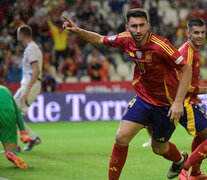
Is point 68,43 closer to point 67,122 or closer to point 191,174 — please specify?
point 67,122

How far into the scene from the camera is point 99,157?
7.84 meters

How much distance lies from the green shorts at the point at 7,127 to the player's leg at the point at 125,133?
1.98 m

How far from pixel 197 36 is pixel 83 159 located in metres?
2.69

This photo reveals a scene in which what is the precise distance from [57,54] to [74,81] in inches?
47.4

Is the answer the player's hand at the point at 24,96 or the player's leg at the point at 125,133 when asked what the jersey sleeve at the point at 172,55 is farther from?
the player's hand at the point at 24,96

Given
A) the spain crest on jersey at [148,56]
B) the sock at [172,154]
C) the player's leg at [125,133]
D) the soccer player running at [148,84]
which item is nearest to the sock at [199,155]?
the sock at [172,154]

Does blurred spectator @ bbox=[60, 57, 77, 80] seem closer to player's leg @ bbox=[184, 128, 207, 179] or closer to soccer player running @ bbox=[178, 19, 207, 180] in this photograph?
soccer player running @ bbox=[178, 19, 207, 180]

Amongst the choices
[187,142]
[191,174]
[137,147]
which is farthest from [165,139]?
[187,142]

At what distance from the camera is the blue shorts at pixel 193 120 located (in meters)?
5.61

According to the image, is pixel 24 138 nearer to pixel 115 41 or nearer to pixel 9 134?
pixel 9 134

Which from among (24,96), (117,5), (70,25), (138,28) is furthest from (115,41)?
(117,5)

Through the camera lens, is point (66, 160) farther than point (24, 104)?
No

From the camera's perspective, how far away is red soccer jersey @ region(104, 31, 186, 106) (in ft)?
16.2

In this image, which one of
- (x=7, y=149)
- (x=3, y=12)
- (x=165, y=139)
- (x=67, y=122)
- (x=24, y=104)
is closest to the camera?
(x=165, y=139)
